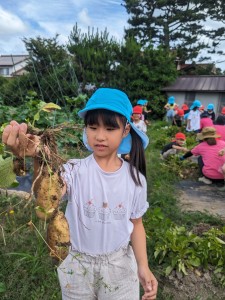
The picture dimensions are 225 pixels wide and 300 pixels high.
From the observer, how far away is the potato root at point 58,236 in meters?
1.01

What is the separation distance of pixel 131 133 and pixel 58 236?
2.27 feet

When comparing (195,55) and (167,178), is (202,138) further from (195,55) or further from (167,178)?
(195,55)

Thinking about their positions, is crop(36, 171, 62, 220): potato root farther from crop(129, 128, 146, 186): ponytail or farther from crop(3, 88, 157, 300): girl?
crop(129, 128, 146, 186): ponytail

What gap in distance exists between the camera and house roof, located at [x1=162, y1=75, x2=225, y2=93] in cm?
1908

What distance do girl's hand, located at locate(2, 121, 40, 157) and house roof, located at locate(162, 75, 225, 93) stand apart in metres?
19.2

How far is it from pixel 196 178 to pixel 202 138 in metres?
0.87

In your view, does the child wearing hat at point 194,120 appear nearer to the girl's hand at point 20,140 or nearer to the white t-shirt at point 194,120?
the white t-shirt at point 194,120

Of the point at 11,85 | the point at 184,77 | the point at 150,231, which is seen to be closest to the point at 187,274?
the point at 150,231

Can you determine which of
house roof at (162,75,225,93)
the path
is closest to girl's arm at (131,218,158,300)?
the path

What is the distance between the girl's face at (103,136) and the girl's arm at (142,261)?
17.4 inches

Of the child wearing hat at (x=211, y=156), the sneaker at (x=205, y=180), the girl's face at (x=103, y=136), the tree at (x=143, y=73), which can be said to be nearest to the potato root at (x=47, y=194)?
the girl's face at (x=103, y=136)

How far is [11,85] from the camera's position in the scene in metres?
16.6

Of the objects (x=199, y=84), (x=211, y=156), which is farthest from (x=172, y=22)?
(x=211, y=156)

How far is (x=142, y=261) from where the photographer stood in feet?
5.04
